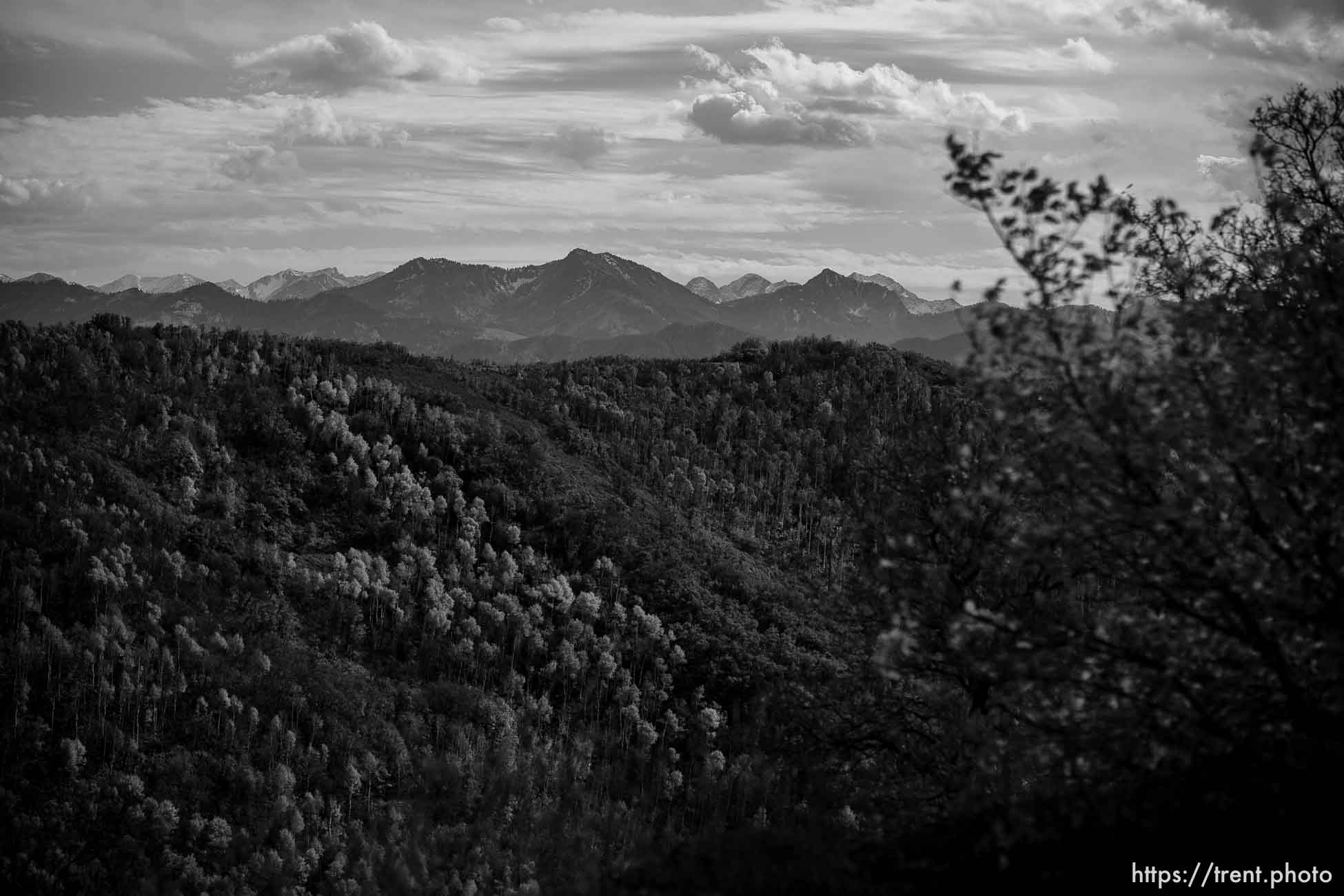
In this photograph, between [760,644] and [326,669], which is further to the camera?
[760,644]

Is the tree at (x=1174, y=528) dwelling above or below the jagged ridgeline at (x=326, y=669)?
above

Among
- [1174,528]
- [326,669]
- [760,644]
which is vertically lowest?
[326,669]

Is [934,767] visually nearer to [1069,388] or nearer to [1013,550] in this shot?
[1013,550]

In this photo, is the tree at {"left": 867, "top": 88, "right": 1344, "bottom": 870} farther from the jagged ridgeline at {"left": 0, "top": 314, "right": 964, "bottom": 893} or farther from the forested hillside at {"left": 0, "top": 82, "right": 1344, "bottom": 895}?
the jagged ridgeline at {"left": 0, "top": 314, "right": 964, "bottom": 893}

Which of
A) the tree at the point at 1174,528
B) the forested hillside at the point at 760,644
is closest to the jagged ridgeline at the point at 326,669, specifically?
the forested hillside at the point at 760,644

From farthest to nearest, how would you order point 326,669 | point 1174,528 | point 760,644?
1. point 760,644
2. point 326,669
3. point 1174,528

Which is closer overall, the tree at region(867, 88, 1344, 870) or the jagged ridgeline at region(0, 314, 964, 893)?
the tree at region(867, 88, 1344, 870)

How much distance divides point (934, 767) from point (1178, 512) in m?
9.50

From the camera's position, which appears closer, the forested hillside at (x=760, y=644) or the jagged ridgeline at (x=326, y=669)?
the forested hillside at (x=760, y=644)

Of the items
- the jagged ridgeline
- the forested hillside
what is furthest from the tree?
the jagged ridgeline

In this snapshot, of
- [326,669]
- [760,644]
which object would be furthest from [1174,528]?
[760,644]

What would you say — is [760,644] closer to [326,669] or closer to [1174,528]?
[326,669]

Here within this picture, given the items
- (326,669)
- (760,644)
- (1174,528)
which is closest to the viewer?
(1174,528)

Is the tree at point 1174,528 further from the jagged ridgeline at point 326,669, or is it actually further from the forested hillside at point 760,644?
the jagged ridgeline at point 326,669
